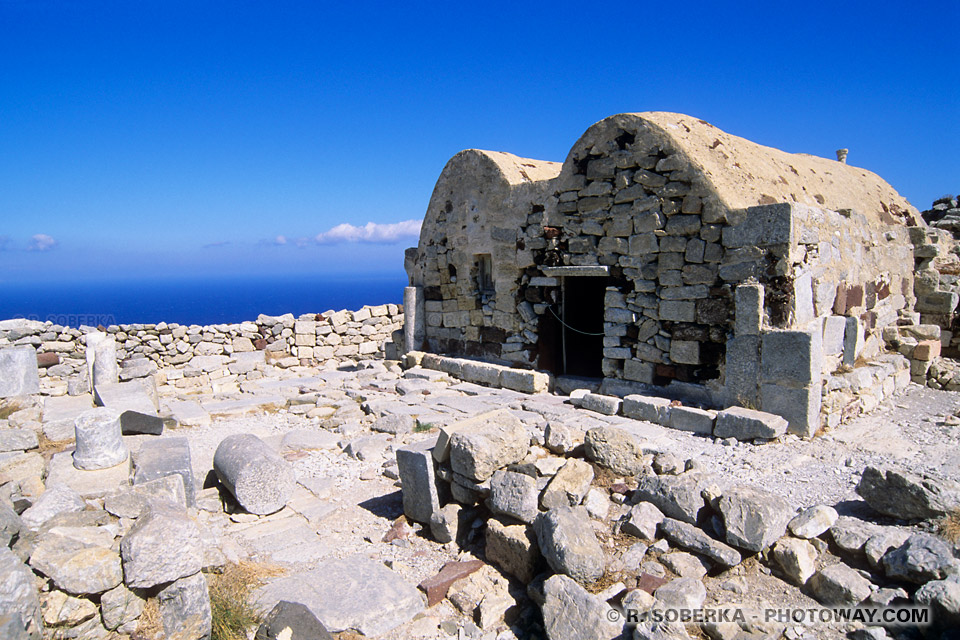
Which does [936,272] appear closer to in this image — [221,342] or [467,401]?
[467,401]

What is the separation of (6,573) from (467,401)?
21.1 ft

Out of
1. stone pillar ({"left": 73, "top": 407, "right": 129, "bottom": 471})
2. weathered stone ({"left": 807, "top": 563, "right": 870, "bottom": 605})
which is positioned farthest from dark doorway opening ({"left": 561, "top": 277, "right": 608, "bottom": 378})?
stone pillar ({"left": 73, "top": 407, "right": 129, "bottom": 471})

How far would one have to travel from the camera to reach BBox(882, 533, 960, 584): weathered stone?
3.51m

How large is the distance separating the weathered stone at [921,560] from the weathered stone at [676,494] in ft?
4.02

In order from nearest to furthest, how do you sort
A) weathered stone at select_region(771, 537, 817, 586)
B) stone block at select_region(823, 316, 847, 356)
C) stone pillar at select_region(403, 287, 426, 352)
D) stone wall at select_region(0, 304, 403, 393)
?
1. weathered stone at select_region(771, 537, 817, 586)
2. stone block at select_region(823, 316, 847, 356)
3. stone pillar at select_region(403, 287, 426, 352)
4. stone wall at select_region(0, 304, 403, 393)

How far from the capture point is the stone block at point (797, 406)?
21.4ft

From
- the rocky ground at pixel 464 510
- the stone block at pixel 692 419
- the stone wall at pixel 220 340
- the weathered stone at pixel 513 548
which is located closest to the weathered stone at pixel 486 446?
the rocky ground at pixel 464 510

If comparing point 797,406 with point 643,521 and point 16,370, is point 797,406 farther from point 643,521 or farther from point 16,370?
point 16,370

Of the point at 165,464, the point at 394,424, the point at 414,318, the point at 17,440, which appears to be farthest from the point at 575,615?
the point at 414,318

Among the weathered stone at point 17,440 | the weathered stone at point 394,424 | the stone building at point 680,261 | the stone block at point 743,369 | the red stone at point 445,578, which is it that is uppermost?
the stone building at point 680,261

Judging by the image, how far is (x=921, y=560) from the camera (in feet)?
11.8

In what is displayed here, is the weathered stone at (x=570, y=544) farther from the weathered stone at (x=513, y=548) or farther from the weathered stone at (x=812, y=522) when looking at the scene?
the weathered stone at (x=812, y=522)

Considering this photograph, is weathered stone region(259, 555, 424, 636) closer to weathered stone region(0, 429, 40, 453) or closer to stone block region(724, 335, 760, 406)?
weathered stone region(0, 429, 40, 453)

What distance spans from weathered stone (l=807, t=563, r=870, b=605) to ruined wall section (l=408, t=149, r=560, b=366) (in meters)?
6.28
